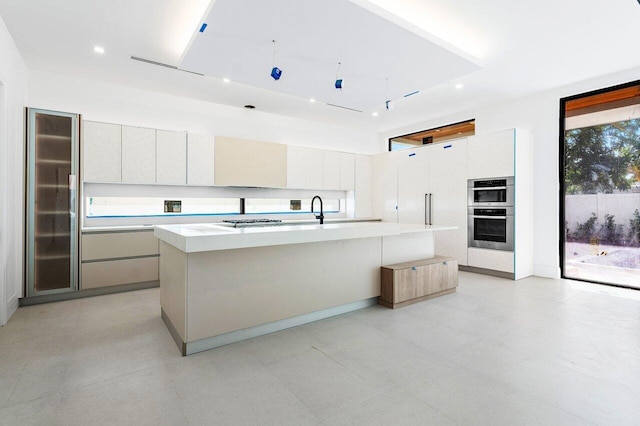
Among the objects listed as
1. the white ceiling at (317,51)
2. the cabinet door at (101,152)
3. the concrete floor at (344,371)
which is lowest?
the concrete floor at (344,371)

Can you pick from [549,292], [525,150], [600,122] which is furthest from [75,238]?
[600,122]

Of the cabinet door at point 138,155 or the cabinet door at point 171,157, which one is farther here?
the cabinet door at point 171,157

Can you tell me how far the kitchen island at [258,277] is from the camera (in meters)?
2.41

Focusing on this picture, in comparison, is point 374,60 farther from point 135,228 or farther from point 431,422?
point 135,228

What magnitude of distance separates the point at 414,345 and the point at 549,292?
2.71 meters

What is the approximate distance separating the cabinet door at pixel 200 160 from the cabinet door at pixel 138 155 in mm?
493

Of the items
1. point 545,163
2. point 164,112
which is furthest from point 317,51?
point 545,163

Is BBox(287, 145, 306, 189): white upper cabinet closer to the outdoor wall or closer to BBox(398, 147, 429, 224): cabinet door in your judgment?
BBox(398, 147, 429, 224): cabinet door

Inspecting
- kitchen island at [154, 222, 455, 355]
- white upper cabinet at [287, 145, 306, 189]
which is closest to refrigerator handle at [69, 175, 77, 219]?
kitchen island at [154, 222, 455, 355]

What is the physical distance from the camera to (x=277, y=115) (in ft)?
20.6

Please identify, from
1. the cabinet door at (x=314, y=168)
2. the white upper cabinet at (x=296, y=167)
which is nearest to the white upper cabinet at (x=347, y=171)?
the cabinet door at (x=314, y=168)

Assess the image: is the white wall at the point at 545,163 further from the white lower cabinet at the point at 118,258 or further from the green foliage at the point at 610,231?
the white lower cabinet at the point at 118,258

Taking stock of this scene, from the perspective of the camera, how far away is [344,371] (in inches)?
85.4

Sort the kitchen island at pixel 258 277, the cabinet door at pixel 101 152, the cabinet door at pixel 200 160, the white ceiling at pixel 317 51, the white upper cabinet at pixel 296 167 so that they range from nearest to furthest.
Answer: the kitchen island at pixel 258 277 < the white ceiling at pixel 317 51 < the cabinet door at pixel 101 152 < the cabinet door at pixel 200 160 < the white upper cabinet at pixel 296 167
